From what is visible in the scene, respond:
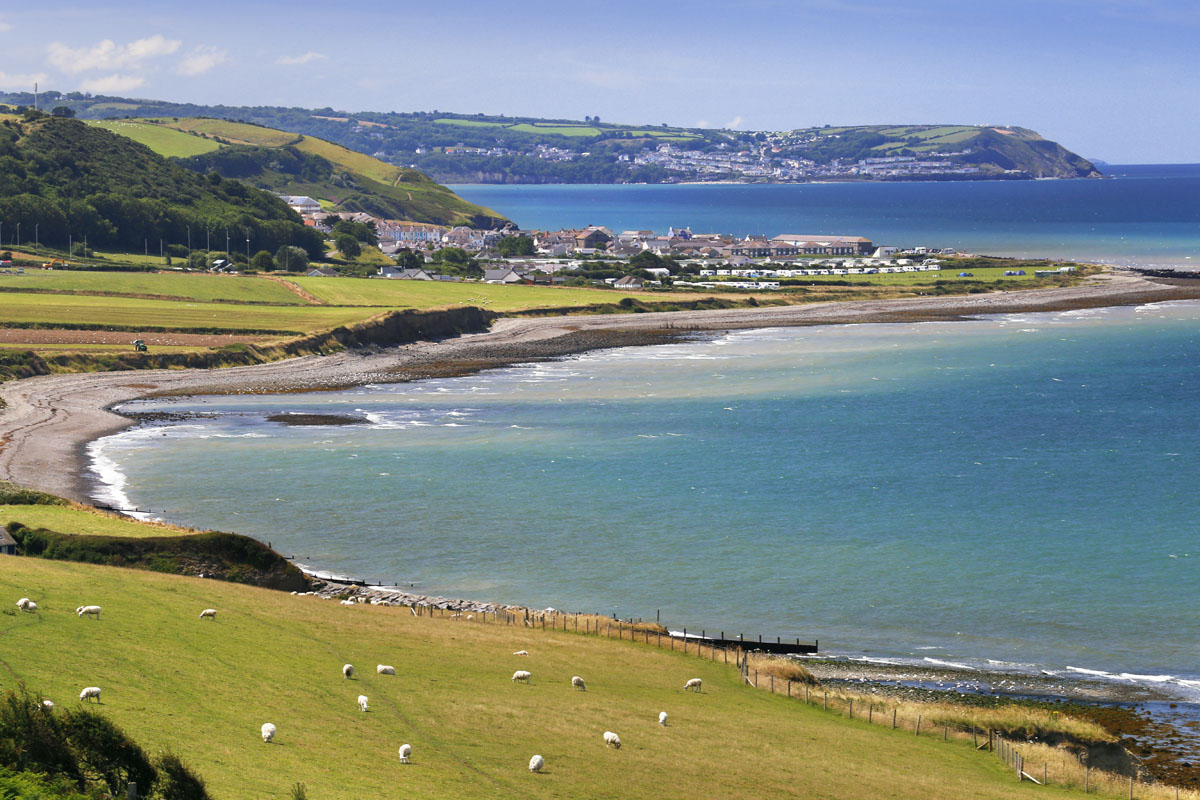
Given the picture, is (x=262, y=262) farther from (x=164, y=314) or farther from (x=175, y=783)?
(x=175, y=783)

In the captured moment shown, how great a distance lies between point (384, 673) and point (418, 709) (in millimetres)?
2764

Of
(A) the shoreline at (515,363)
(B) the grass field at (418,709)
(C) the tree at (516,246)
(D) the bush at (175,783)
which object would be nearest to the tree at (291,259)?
(C) the tree at (516,246)

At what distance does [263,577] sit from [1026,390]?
6365 centimetres

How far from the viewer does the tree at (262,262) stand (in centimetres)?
15450

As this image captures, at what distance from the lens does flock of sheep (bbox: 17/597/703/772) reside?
69.3ft

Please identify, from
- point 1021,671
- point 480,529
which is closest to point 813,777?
point 1021,671

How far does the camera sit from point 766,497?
2208 inches

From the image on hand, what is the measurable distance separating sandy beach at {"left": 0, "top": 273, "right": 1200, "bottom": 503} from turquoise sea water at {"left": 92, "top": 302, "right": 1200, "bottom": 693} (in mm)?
3424

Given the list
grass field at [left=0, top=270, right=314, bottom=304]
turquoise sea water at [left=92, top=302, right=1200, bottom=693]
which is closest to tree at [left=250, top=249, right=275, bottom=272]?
grass field at [left=0, top=270, right=314, bottom=304]

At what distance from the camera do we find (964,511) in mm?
53375

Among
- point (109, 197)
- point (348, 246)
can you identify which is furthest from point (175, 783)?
point (348, 246)

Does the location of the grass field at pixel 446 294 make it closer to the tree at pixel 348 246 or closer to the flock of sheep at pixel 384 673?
the tree at pixel 348 246

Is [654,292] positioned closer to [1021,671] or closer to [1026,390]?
[1026,390]

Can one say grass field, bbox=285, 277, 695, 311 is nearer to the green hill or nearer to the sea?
the green hill
